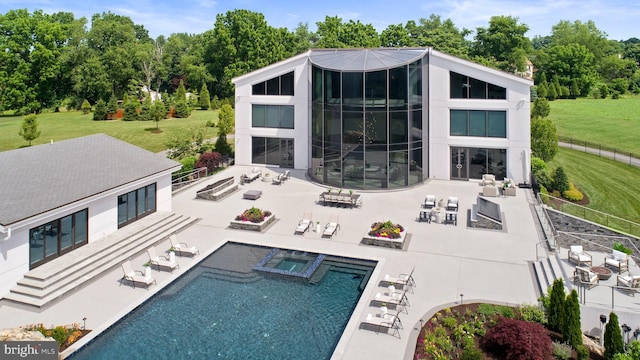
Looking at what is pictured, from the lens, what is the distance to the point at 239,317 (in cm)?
1311

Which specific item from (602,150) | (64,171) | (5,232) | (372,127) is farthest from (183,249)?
(602,150)

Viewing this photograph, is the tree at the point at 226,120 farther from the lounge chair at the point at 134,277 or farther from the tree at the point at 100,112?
the tree at the point at 100,112

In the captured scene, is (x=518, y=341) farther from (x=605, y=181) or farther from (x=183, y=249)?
(x=605, y=181)

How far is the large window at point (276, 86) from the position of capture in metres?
32.3

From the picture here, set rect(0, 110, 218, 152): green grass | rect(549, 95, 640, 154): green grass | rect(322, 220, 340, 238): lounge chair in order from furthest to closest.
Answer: rect(549, 95, 640, 154): green grass < rect(0, 110, 218, 152): green grass < rect(322, 220, 340, 238): lounge chair

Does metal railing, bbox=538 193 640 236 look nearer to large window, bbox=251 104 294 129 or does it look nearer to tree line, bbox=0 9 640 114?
large window, bbox=251 104 294 129

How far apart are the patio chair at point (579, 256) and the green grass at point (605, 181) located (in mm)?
5649

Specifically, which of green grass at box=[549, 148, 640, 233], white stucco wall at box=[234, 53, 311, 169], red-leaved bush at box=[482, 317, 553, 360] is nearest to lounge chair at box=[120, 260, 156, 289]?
red-leaved bush at box=[482, 317, 553, 360]

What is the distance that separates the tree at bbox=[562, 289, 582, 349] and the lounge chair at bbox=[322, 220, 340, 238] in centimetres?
997

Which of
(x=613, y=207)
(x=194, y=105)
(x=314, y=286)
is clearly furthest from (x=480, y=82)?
(x=194, y=105)

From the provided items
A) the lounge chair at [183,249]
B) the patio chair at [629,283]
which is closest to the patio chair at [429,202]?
the patio chair at [629,283]

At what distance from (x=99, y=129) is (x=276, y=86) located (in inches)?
1094

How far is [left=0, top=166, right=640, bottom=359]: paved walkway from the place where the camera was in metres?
13.1

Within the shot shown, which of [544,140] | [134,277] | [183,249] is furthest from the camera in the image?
[544,140]
